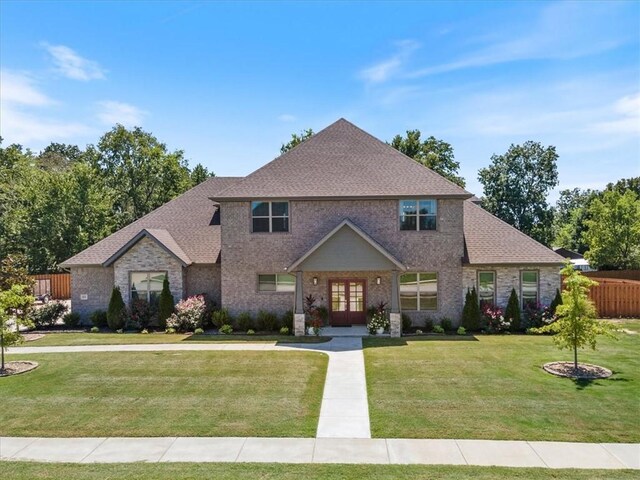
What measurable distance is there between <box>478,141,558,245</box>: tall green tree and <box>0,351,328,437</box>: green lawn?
Result: 40.0 m

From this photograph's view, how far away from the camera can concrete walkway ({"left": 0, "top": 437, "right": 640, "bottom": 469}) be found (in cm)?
870

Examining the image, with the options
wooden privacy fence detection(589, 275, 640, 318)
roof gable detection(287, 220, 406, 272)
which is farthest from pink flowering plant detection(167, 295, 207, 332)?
wooden privacy fence detection(589, 275, 640, 318)

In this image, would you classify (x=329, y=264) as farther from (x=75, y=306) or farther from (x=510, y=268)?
(x=75, y=306)

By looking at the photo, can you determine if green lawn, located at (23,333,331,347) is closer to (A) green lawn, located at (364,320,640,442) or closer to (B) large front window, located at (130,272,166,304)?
(B) large front window, located at (130,272,166,304)

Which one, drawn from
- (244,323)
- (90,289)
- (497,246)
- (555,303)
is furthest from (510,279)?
(90,289)

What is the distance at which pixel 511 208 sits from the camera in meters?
50.2

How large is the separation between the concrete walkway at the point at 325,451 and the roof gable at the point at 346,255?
1093cm

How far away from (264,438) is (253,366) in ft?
18.3

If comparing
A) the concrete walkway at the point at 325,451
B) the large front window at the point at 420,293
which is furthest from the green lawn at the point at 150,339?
the concrete walkway at the point at 325,451

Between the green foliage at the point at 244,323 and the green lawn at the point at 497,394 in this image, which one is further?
the green foliage at the point at 244,323

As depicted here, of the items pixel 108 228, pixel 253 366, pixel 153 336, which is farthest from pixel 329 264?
pixel 108 228

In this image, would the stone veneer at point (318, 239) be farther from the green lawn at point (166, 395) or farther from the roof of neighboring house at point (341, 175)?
the green lawn at point (166, 395)

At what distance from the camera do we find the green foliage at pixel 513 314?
20.9m

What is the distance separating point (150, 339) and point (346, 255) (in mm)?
9327
